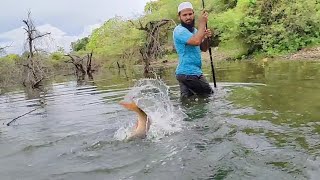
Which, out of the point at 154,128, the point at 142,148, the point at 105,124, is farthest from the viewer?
the point at 105,124

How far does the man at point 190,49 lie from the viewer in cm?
812

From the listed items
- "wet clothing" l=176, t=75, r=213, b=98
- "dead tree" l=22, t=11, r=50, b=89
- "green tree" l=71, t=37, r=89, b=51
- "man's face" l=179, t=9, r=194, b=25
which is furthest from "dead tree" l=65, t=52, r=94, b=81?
"green tree" l=71, t=37, r=89, b=51

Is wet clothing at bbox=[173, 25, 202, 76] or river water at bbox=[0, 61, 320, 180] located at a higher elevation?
wet clothing at bbox=[173, 25, 202, 76]

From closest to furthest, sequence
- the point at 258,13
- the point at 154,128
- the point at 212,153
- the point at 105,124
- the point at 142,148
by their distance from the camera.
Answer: the point at 212,153
the point at 142,148
the point at 154,128
the point at 105,124
the point at 258,13

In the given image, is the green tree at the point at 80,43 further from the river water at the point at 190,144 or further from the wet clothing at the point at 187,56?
the wet clothing at the point at 187,56

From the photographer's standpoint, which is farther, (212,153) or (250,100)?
(250,100)

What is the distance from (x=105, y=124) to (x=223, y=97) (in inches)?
116

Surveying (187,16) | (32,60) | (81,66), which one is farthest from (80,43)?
(187,16)

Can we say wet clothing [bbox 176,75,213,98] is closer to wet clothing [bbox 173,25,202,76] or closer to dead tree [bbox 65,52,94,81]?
wet clothing [bbox 173,25,202,76]

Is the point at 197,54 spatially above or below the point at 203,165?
above

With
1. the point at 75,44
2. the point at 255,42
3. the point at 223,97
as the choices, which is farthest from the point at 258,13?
the point at 75,44

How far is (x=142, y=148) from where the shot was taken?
18.1 ft

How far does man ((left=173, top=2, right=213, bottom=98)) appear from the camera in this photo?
8.12 meters

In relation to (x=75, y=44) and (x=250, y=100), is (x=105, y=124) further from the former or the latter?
(x=75, y=44)
